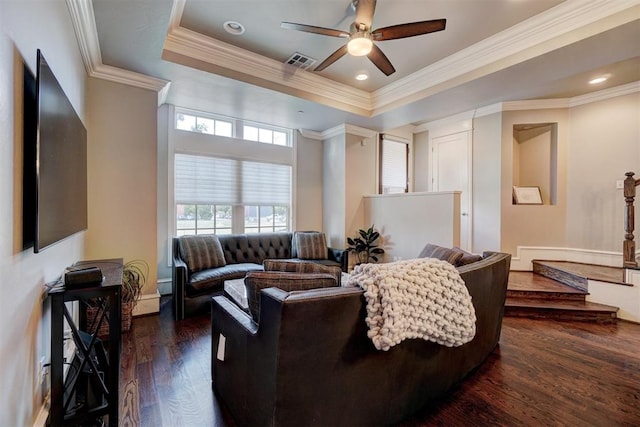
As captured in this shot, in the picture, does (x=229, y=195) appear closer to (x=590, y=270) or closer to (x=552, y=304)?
(x=552, y=304)

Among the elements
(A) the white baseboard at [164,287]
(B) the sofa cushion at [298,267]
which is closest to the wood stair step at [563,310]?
(B) the sofa cushion at [298,267]

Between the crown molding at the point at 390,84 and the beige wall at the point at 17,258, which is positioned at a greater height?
the crown molding at the point at 390,84

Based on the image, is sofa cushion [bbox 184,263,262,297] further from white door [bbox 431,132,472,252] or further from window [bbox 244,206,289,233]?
white door [bbox 431,132,472,252]

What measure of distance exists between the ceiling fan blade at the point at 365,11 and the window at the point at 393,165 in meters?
3.51

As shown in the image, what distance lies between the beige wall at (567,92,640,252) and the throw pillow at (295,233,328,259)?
4.02 m

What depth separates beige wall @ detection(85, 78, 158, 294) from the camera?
9.85 ft

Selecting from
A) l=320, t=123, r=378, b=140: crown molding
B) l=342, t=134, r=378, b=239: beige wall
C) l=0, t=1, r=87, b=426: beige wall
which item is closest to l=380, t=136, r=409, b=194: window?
l=342, t=134, r=378, b=239: beige wall

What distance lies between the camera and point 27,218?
1251 mm

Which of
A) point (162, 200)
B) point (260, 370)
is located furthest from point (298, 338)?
point (162, 200)

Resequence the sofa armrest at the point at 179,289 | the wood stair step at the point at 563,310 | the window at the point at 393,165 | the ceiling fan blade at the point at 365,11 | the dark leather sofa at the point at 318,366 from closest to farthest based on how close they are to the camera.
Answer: the dark leather sofa at the point at 318,366, the ceiling fan blade at the point at 365,11, the sofa armrest at the point at 179,289, the wood stair step at the point at 563,310, the window at the point at 393,165

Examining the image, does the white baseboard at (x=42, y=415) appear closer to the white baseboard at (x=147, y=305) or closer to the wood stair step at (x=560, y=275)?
the white baseboard at (x=147, y=305)

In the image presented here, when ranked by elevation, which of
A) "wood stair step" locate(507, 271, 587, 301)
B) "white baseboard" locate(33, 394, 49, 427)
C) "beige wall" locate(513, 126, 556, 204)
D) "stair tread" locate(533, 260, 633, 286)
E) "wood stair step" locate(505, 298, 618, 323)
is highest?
"beige wall" locate(513, 126, 556, 204)

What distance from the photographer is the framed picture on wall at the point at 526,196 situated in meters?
4.83

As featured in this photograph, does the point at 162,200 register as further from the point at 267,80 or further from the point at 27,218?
the point at 27,218
